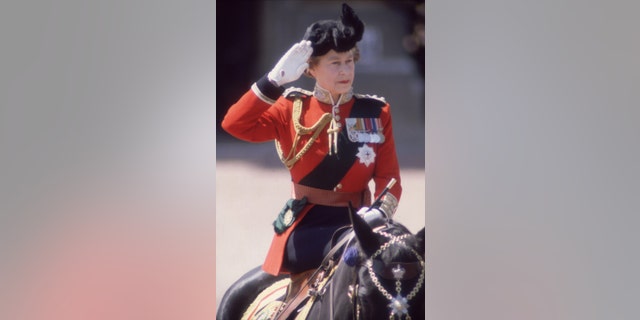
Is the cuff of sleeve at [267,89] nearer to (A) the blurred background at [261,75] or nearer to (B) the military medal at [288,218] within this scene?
(A) the blurred background at [261,75]

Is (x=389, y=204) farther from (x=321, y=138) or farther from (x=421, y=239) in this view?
(x=321, y=138)

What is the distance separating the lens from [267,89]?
4285 millimetres

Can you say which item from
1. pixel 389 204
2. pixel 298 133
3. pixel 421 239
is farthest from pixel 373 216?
pixel 298 133

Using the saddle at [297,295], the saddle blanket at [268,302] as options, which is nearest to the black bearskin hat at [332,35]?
the saddle at [297,295]

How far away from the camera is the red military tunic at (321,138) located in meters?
4.29

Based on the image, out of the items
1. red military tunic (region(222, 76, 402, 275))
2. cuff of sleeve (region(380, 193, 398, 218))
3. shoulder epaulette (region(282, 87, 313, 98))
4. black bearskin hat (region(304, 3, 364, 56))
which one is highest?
black bearskin hat (region(304, 3, 364, 56))

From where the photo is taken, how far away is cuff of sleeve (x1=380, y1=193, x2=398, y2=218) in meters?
4.29

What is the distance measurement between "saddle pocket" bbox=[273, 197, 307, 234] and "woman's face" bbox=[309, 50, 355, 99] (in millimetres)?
437

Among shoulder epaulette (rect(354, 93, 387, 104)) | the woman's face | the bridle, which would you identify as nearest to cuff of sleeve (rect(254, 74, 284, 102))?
the woman's face

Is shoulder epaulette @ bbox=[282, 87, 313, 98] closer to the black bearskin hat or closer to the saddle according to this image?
the black bearskin hat

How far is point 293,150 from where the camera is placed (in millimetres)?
4309

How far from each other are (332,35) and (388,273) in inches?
37.1
